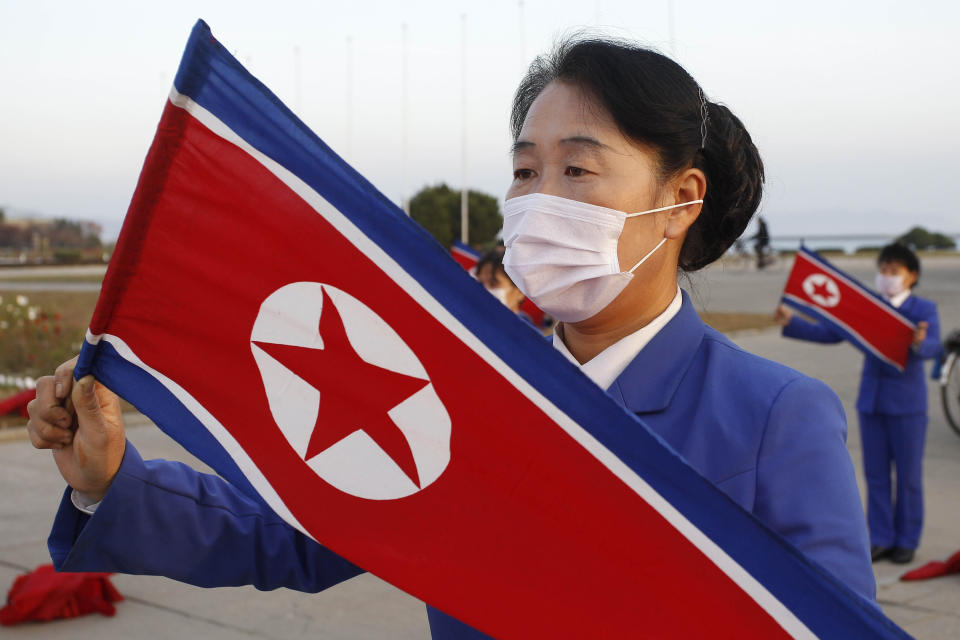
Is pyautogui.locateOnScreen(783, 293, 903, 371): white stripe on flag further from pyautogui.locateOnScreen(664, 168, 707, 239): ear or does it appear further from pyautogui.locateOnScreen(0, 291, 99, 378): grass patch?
pyautogui.locateOnScreen(0, 291, 99, 378): grass patch

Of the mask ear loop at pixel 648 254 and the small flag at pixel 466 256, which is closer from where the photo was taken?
the mask ear loop at pixel 648 254

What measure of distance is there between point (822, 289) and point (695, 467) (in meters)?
5.88

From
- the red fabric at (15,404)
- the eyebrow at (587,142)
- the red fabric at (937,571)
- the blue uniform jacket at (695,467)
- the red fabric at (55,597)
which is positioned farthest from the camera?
the red fabric at (15,404)

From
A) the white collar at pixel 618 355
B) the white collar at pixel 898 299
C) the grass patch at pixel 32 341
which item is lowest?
the grass patch at pixel 32 341

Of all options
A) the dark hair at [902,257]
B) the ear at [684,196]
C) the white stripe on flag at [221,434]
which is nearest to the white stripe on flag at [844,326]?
the dark hair at [902,257]

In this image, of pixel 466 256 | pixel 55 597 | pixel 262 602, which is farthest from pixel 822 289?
pixel 55 597

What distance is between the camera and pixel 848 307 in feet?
21.6

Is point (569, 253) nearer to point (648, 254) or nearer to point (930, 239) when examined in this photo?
point (648, 254)

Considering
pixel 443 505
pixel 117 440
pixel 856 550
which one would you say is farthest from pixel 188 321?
pixel 856 550

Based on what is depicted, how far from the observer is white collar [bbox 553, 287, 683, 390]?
156 cm

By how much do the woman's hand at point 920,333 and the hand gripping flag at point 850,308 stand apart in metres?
0.04

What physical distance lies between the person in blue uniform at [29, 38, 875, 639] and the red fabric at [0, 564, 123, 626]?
3.46m

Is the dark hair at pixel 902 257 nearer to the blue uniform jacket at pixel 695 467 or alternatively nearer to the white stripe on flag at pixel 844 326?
the white stripe on flag at pixel 844 326

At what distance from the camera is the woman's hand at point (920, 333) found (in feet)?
20.2
